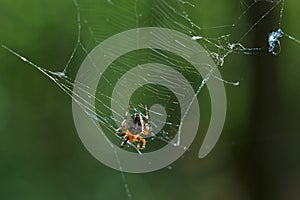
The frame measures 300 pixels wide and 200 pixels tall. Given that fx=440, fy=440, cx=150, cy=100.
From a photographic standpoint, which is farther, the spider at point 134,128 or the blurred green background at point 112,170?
the blurred green background at point 112,170

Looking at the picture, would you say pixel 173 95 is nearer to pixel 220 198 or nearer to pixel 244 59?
pixel 244 59

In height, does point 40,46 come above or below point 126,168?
above

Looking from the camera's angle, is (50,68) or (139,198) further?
(139,198)

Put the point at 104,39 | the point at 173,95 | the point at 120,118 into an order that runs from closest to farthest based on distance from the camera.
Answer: the point at 120,118, the point at 173,95, the point at 104,39

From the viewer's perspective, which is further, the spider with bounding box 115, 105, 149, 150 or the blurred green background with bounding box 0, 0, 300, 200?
the blurred green background with bounding box 0, 0, 300, 200

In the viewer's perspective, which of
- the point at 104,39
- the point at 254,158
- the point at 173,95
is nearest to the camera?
the point at 173,95

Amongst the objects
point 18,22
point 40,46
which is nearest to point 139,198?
point 40,46

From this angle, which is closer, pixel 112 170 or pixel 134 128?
pixel 134 128

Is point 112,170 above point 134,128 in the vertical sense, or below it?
below
